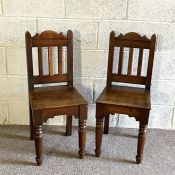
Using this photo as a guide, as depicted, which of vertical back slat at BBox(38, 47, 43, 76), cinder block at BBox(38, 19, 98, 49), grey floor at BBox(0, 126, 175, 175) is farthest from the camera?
cinder block at BBox(38, 19, 98, 49)

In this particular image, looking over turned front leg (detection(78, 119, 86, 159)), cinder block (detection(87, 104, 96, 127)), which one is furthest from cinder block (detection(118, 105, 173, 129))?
turned front leg (detection(78, 119, 86, 159))

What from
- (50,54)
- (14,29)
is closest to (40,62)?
(50,54)

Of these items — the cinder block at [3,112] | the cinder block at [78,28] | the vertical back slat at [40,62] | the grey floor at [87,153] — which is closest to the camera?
the grey floor at [87,153]

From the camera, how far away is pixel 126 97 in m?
2.22

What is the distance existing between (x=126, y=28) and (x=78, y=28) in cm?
41

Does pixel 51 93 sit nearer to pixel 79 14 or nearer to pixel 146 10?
pixel 79 14

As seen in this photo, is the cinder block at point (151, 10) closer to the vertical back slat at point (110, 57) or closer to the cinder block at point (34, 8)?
the vertical back slat at point (110, 57)

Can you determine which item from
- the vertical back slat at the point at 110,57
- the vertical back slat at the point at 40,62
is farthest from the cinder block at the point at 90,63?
the vertical back slat at the point at 40,62

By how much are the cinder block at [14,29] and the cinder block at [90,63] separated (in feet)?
1.53

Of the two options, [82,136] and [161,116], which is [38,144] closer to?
[82,136]

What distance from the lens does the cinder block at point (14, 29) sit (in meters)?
2.36

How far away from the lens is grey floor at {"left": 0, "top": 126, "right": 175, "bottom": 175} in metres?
2.16

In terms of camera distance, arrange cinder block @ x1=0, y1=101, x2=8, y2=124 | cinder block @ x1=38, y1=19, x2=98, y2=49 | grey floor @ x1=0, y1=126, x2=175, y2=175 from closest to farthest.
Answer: grey floor @ x1=0, y1=126, x2=175, y2=175, cinder block @ x1=38, y1=19, x2=98, y2=49, cinder block @ x1=0, y1=101, x2=8, y2=124

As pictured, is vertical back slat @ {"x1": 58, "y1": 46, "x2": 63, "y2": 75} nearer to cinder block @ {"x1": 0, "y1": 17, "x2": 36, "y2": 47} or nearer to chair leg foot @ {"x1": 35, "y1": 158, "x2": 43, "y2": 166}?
cinder block @ {"x1": 0, "y1": 17, "x2": 36, "y2": 47}
